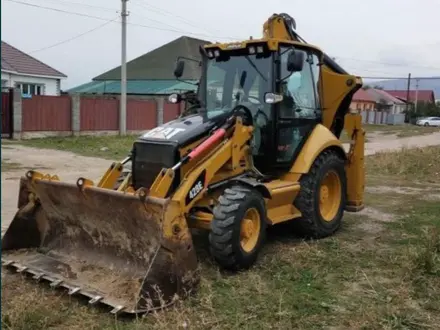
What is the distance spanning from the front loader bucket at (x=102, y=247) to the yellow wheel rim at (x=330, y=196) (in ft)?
9.35

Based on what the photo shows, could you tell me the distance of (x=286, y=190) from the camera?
6.01 m

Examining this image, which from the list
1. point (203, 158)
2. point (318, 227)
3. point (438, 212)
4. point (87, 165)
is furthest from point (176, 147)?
point (87, 165)

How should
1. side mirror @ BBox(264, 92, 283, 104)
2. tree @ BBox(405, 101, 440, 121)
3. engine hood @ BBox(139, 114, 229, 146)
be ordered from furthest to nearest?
tree @ BBox(405, 101, 440, 121), side mirror @ BBox(264, 92, 283, 104), engine hood @ BBox(139, 114, 229, 146)

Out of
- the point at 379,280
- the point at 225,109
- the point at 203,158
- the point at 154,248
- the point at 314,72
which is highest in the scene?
the point at 314,72

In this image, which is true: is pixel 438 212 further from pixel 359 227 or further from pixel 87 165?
pixel 87 165

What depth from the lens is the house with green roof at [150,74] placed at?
38.0 meters

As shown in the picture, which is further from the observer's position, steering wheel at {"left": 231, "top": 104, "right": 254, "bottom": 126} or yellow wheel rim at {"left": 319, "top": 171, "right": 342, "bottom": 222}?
yellow wheel rim at {"left": 319, "top": 171, "right": 342, "bottom": 222}

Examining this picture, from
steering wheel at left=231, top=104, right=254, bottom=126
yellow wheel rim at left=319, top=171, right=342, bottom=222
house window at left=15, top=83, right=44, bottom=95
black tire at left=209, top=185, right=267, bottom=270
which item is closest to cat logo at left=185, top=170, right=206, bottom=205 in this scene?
black tire at left=209, top=185, right=267, bottom=270

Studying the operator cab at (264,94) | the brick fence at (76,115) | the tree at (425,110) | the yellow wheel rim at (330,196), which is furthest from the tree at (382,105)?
the operator cab at (264,94)

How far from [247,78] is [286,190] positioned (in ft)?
4.46

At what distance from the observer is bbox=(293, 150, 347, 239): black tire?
20.9 ft

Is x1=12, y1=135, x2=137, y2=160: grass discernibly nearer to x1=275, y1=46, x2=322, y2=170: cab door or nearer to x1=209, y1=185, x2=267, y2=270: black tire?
x1=275, y1=46, x2=322, y2=170: cab door

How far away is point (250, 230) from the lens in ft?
17.6

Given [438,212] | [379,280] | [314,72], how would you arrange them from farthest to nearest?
[438,212]
[314,72]
[379,280]
